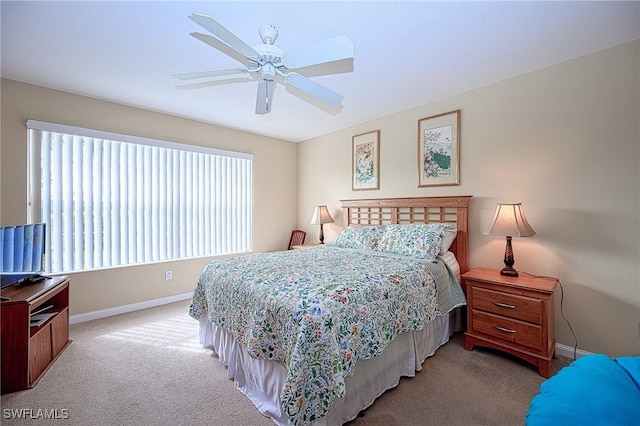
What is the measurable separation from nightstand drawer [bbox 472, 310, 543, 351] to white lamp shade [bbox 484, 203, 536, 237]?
707 mm

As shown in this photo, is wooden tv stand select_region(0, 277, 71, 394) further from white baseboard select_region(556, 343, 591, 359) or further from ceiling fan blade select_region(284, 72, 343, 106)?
white baseboard select_region(556, 343, 591, 359)

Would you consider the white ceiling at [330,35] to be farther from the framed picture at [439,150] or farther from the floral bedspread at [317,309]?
the floral bedspread at [317,309]

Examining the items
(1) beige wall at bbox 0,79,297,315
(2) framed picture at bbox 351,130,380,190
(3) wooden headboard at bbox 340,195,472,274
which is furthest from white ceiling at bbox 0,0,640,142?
(3) wooden headboard at bbox 340,195,472,274

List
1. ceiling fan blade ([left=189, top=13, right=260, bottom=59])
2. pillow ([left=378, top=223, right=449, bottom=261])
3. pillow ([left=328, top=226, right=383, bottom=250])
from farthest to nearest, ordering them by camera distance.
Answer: pillow ([left=328, top=226, right=383, bottom=250])
pillow ([left=378, top=223, right=449, bottom=261])
ceiling fan blade ([left=189, top=13, right=260, bottom=59])

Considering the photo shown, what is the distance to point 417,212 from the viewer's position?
3.39 metres

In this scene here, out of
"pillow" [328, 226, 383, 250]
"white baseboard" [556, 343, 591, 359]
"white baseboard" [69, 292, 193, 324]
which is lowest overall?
"white baseboard" [556, 343, 591, 359]

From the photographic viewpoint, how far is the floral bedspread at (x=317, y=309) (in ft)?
4.47

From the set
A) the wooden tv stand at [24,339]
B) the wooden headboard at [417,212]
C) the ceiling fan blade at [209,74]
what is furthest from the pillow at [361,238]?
the wooden tv stand at [24,339]

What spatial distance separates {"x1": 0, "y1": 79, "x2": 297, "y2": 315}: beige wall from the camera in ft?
8.94

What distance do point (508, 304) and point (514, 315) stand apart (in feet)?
0.29

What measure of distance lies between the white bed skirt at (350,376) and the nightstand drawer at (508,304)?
0.43m

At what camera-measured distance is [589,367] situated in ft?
3.51

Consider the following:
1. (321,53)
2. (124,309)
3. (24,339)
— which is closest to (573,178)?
(321,53)

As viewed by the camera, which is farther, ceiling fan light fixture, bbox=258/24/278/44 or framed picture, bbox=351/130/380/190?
framed picture, bbox=351/130/380/190
